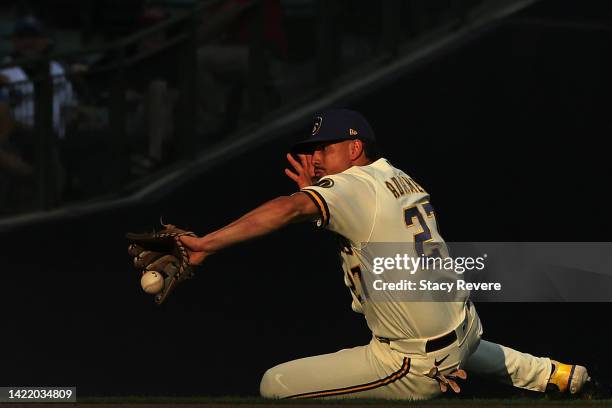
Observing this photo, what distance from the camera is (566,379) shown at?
6145mm

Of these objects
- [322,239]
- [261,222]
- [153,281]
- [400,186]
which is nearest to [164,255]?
[153,281]

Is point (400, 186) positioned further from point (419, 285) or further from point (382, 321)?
point (382, 321)

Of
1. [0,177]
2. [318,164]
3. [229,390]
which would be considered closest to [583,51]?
[229,390]

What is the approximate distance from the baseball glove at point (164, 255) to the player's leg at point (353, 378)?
0.61 metres

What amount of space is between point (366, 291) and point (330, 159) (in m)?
0.58

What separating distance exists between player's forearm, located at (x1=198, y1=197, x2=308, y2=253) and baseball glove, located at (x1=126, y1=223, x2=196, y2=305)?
31cm

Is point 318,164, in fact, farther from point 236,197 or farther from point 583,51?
point 583,51

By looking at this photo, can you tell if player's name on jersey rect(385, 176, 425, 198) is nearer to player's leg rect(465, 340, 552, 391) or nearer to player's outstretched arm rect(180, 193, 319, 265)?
player's outstretched arm rect(180, 193, 319, 265)

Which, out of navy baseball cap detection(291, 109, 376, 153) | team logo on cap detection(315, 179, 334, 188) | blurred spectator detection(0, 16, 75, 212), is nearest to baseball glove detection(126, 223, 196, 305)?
team logo on cap detection(315, 179, 334, 188)

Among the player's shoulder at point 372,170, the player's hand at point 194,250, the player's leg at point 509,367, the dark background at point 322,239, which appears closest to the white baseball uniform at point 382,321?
the player's shoulder at point 372,170

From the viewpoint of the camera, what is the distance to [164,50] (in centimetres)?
958

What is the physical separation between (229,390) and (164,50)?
2335mm

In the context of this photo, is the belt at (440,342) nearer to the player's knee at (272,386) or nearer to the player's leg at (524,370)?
the player's leg at (524,370)

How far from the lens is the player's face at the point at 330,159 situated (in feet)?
19.0
